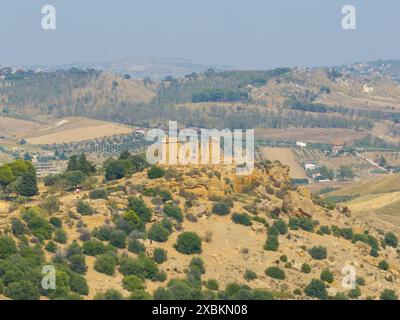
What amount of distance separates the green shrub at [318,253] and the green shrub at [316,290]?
442cm

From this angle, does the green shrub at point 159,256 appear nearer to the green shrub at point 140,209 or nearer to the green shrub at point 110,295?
the green shrub at point 140,209

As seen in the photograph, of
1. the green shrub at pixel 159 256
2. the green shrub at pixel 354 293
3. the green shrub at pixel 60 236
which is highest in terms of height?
the green shrub at pixel 60 236

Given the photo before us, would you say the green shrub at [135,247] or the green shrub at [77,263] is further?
the green shrub at [135,247]

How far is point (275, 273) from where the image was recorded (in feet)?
172

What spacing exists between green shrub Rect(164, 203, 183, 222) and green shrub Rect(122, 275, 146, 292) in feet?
30.4

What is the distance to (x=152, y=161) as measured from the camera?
220ft

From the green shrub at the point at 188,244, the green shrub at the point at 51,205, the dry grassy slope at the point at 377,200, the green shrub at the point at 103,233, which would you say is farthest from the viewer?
A: the dry grassy slope at the point at 377,200

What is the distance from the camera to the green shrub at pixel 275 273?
52.3 m

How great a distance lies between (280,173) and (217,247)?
14655mm

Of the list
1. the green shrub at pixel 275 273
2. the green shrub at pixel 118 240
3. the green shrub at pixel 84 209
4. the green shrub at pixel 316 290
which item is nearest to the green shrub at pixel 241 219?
the green shrub at pixel 275 273

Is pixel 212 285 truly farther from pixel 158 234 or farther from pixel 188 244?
pixel 158 234

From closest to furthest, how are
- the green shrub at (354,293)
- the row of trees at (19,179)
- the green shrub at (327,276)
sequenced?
the green shrub at (354,293), the green shrub at (327,276), the row of trees at (19,179)

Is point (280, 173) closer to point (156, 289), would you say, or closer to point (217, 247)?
point (217, 247)
